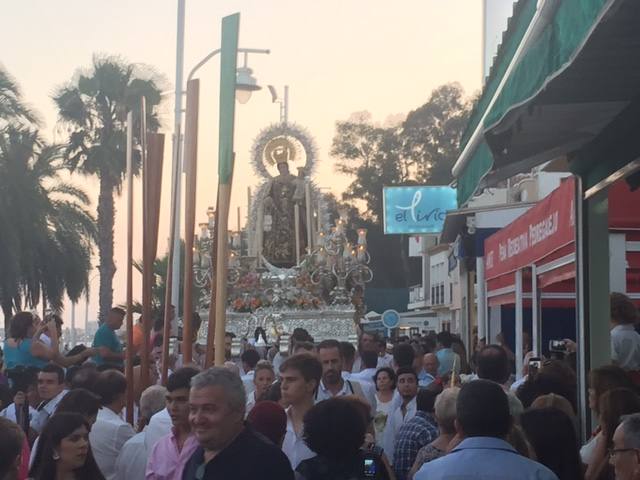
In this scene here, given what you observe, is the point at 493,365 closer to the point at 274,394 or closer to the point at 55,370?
the point at 274,394

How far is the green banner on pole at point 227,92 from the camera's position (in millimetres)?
7473

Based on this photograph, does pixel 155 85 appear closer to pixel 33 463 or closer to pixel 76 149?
pixel 76 149

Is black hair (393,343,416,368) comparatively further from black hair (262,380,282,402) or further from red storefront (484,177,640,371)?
black hair (262,380,282,402)

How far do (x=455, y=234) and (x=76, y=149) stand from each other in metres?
20.2

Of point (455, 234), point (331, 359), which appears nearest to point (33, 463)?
point (331, 359)

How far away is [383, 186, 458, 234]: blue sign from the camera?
51.4 meters

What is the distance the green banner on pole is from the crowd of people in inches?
48.6

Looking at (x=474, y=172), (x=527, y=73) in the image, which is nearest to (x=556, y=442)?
(x=527, y=73)

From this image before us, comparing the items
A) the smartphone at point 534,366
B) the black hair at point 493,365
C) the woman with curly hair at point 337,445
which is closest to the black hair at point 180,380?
the woman with curly hair at point 337,445

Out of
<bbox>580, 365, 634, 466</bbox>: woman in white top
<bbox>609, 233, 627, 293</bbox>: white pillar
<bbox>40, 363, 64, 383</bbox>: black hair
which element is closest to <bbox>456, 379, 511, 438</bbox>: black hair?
<bbox>580, 365, 634, 466</bbox>: woman in white top

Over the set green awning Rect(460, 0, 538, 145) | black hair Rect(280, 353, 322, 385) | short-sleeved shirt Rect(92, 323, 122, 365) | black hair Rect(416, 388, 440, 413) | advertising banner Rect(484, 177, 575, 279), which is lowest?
black hair Rect(416, 388, 440, 413)

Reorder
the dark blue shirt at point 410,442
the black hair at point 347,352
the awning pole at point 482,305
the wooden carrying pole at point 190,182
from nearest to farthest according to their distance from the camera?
the dark blue shirt at point 410,442 < the wooden carrying pole at point 190,182 < the black hair at point 347,352 < the awning pole at point 482,305

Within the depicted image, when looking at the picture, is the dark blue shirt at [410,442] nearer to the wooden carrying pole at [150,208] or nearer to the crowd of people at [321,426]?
the crowd of people at [321,426]

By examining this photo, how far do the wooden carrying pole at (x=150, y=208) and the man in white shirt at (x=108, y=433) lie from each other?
0.85 meters
